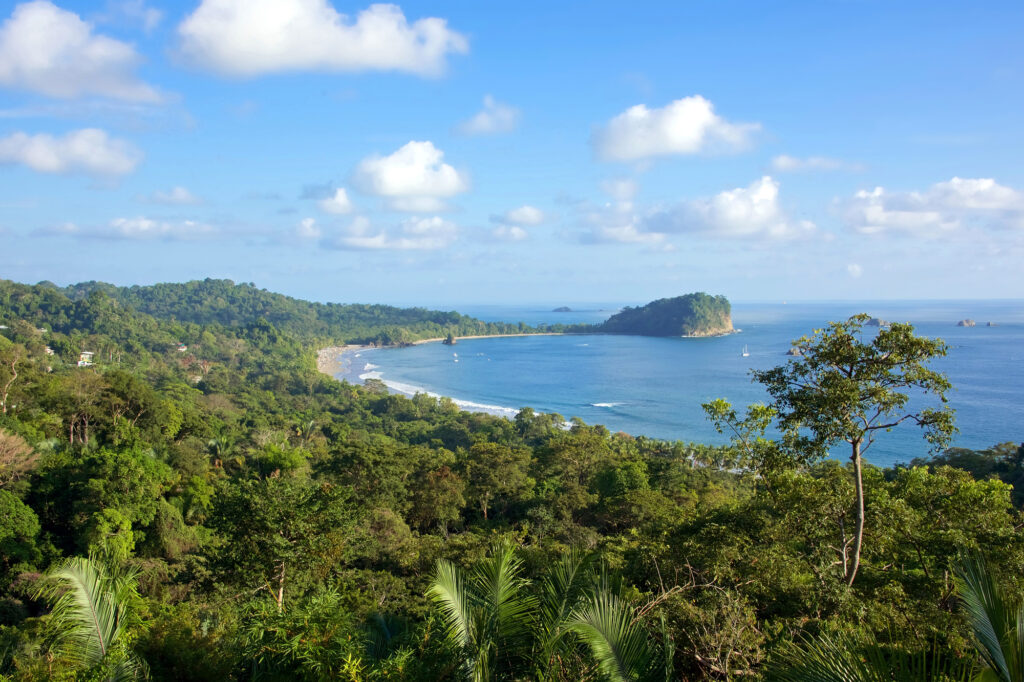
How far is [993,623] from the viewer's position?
8.38 ft

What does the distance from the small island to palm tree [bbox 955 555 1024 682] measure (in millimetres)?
132900

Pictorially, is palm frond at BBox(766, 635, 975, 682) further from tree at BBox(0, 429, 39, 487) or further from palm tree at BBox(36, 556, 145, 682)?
tree at BBox(0, 429, 39, 487)

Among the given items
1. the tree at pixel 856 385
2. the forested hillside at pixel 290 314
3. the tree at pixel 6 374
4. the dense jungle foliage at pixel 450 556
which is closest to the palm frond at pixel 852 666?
the dense jungle foliage at pixel 450 556

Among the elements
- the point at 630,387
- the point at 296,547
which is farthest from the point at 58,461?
the point at 630,387

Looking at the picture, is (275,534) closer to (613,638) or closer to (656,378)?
(613,638)

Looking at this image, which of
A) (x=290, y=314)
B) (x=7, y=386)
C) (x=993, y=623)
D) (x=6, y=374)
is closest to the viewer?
(x=993, y=623)

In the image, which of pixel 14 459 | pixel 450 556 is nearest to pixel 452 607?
pixel 450 556

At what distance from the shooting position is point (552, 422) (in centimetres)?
4406

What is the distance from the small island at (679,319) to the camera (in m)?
132

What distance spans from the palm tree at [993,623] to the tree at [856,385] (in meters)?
4.36

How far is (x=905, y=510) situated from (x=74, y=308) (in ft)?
353

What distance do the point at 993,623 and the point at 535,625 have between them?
2.34m

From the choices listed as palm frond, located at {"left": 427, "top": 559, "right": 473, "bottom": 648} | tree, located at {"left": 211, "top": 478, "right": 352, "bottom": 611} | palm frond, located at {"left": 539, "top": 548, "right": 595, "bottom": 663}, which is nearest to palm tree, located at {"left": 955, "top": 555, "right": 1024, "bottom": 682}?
palm frond, located at {"left": 539, "top": 548, "right": 595, "bottom": 663}

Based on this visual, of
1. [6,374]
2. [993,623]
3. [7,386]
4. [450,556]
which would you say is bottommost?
[450,556]
